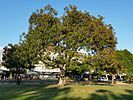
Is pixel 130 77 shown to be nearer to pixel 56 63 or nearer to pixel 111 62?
pixel 111 62

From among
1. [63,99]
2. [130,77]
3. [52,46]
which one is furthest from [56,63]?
[130,77]

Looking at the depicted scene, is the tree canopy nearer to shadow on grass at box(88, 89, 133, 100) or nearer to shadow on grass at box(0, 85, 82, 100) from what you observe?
shadow on grass at box(0, 85, 82, 100)

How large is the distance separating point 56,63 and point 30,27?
8.55 metres

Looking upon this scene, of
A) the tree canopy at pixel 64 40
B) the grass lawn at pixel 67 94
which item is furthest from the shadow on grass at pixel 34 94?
the tree canopy at pixel 64 40

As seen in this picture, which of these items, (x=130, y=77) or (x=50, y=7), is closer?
(x=50, y=7)

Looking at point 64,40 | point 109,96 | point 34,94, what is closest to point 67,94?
point 34,94

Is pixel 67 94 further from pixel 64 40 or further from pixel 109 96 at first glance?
pixel 64 40

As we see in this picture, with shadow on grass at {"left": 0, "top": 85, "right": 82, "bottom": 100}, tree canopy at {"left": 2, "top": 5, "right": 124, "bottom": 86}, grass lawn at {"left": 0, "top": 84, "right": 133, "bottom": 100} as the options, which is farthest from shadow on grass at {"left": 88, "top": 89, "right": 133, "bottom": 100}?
tree canopy at {"left": 2, "top": 5, "right": 124, "bottom": 86}

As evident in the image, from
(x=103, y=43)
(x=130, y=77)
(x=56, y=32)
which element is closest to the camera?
(x=56, y=32)

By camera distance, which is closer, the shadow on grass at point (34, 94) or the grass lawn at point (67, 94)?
the shadow on grass at point (34, 94)

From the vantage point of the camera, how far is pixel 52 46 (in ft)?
215

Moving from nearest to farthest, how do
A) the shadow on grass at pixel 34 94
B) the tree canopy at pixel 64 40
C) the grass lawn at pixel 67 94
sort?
the shadow on grass at pixel 34 94 → the grass lawn at pixel 67 94 → the tree canopy at pixel 64 40

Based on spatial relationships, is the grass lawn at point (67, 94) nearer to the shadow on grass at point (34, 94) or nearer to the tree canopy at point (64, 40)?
the shadow on grass at point (34, 94)

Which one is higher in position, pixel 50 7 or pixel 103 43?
pixel 50 7
